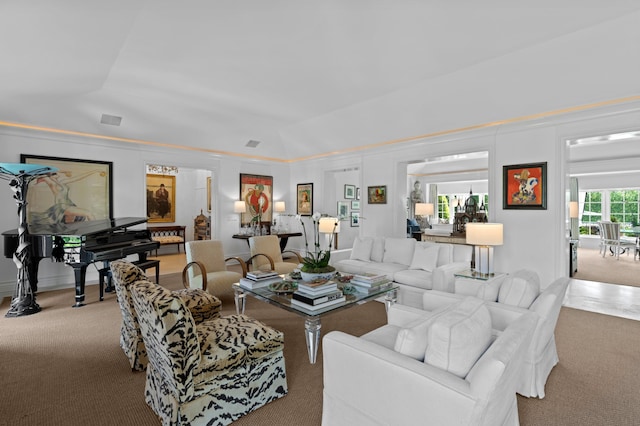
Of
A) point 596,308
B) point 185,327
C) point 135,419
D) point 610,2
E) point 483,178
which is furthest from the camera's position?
point 483,178

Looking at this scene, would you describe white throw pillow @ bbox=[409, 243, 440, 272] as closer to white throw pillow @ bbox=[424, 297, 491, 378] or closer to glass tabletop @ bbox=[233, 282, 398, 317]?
glass tabletop @ bbox=[233, 282, 398, 317]

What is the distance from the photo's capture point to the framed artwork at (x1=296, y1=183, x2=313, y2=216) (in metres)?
8.39

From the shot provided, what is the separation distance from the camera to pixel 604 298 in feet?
15.8

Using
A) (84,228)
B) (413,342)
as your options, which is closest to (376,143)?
(84,228)

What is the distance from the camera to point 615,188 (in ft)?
31.7

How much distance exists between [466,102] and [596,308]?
341cm

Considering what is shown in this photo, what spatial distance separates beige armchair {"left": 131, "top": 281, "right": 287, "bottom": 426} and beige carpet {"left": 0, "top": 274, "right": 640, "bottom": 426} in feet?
0.49

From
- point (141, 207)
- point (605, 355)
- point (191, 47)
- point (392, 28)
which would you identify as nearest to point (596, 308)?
point (605, 355)

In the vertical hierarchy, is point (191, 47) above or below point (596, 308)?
above

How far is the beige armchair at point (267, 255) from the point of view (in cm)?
499

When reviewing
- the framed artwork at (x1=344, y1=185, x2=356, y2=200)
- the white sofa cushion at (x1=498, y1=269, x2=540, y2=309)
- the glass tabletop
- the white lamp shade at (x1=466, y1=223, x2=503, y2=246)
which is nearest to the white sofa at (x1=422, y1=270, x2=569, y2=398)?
the white sofa cushion at (x1=498, y1=269, x2=540, y2=309)

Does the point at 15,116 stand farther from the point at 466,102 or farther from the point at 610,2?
the point at 610,2

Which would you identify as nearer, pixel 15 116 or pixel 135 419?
pixel 135 419

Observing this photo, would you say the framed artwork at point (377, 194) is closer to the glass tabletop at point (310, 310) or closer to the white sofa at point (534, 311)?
the glass tabletop at point (310, 310)
